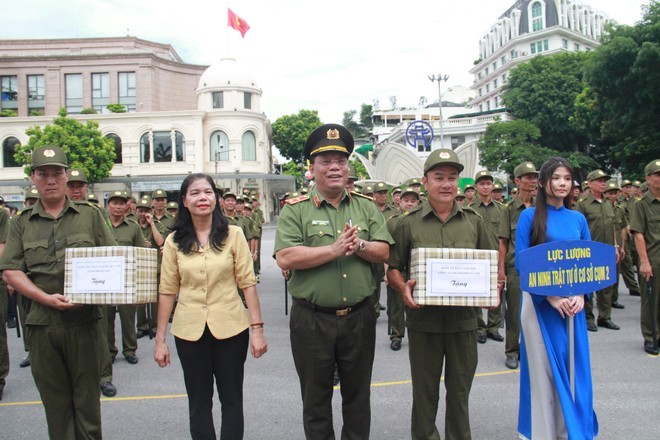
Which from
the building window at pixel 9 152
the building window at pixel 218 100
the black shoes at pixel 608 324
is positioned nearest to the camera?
the black shoes at pixel 608 324

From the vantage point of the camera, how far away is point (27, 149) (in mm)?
36500

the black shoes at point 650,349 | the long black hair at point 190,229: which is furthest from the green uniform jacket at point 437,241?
the black shoes at point 650,349

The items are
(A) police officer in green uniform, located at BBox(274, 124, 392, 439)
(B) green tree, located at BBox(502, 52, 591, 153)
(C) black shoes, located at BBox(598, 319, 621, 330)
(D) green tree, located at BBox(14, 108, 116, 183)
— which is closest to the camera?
(A) police officer in green uniform, located at BBox(274, 124, 392, 439)

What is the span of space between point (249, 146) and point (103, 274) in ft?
134

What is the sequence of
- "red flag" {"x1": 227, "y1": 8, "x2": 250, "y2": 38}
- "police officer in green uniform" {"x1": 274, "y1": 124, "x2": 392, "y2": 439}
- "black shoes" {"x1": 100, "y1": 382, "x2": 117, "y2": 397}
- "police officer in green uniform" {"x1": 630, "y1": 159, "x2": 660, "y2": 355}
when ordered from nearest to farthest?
"police officer in green uniform" {"x1": 274, "y1": 124, "x2": 392, "y2": 439}
"black shoes" {"x1": 100, "y1": 382, "x2": 117, "y2": 397}
"police officer in green uniform" {"x1": 630, "y1": 159, "x2": 660, "y2": 355}
"red flag" {"x1": 227, "y1": 8, "x2": 250, "y2": 38}

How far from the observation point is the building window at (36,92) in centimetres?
5378

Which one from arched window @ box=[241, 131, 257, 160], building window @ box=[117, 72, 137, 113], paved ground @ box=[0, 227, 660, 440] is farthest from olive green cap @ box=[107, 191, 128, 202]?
building window @ box=[117, 72, 137, 113]

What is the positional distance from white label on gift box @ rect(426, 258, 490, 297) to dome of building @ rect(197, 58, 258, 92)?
42.2 m

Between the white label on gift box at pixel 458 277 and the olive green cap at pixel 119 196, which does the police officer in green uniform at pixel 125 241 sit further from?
the white label on gift box at pixel 458 277

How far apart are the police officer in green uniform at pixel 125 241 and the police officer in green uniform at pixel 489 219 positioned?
4636mm

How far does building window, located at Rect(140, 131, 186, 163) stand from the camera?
138 ft

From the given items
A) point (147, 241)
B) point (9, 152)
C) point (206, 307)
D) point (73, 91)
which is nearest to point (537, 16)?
point (73, 91)

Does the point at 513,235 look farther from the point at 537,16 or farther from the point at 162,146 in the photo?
the point at 537,16

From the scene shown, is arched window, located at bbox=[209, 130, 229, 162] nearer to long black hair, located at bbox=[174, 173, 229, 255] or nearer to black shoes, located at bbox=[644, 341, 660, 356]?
black shoes, located at bbox=[644, 341, 660, 356]
